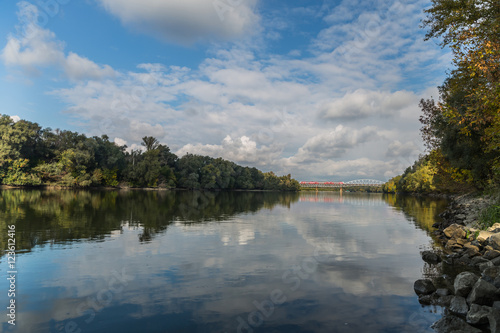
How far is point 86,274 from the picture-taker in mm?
14406

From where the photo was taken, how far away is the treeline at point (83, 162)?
96.6 metres

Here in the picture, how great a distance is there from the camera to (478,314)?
982 centimetres

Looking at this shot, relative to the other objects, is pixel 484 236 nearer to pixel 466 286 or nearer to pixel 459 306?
pixel 466 286

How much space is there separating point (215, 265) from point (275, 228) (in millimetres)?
15546

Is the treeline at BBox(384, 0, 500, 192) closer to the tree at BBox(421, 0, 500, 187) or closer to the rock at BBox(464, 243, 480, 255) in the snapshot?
the tree at BBox(421, 0, 500, 187)

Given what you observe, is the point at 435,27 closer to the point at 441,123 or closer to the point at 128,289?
the point at 441,123

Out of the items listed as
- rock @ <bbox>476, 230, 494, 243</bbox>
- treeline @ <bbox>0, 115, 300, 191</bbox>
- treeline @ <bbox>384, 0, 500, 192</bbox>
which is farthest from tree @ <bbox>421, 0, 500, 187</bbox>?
treeline @ <bbox>0, 115, 300, 191</bbox>

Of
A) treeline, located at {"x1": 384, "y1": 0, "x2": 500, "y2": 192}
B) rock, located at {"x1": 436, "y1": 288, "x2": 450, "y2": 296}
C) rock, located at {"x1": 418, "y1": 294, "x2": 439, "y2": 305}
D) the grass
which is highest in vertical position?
treeline, located at {"x1": 384, "y1": 0, "x2": 500, "y2": 192}

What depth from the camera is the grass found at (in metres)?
23.3

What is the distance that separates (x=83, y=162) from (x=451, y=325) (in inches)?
4666

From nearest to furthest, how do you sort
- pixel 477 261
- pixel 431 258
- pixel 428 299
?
pixel 428 299 → pixel 477 261 → pixel 431 258

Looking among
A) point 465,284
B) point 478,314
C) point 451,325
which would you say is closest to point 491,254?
point 465,284

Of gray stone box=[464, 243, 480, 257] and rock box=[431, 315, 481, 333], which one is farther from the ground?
gray stone box=[464, 243, 480, 257]

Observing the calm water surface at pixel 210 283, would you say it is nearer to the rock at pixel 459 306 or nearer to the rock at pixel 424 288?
the rock at pixel 424 288
